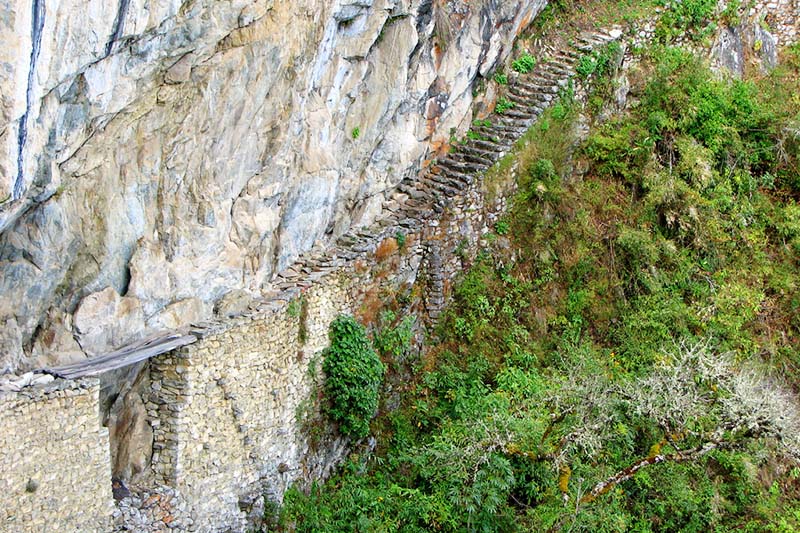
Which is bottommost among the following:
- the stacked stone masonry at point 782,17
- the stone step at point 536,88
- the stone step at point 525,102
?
the stone step at point 525,102

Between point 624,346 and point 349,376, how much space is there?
157 inches

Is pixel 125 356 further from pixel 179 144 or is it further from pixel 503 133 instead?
pixel 503 133

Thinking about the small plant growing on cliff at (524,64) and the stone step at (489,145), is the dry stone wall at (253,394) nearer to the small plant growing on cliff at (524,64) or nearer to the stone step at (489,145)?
the stone step at (489,145)

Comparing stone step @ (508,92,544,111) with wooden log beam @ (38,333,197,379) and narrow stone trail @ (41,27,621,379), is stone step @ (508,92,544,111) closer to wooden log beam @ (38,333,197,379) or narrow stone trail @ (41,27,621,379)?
narrow stone trail @ (41,27,621,379)

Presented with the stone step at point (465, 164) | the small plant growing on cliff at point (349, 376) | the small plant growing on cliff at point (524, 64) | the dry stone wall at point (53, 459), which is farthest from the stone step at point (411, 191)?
the dry stone wall at point (53, 459)

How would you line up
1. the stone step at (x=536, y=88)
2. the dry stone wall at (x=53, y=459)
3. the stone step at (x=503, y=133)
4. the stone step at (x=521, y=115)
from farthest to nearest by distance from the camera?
the stone step at (x=536, y=88) < the stone step at (x=521, y=115) < the stone step at (x=503, y=133) < the dry stone wall at (x=53, y=459)

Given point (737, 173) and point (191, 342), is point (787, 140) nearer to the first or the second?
point (737, 173)

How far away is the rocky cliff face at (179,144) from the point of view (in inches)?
344

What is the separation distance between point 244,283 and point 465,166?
4039 millimetres

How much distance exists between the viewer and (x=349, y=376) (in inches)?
517

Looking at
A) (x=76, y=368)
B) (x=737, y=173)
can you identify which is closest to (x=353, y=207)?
(x=76, y=368)

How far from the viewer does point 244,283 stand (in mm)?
12250

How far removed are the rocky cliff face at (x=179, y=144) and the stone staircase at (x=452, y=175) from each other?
0.24 m

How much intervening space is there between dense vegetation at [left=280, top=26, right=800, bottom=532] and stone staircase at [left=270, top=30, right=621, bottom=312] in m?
0.31
